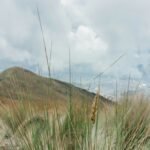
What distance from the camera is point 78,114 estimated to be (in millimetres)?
3900

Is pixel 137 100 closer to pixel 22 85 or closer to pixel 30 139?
pixel 22 85


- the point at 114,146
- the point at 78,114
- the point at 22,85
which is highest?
the point at 22,85

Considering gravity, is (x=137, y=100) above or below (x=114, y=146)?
above

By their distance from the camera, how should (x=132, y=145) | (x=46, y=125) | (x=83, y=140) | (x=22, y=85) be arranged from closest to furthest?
(x=83, y=140) < (x=46, y=125) < (x=132, y=145) < (x=22, y=85)

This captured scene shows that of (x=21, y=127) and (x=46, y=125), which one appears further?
(x=21, y=127)

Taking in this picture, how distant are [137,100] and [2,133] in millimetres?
2126

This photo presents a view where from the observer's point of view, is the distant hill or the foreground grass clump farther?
the distant hill

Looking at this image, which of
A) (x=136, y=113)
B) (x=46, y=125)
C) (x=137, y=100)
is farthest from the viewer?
(x=137, y=100)

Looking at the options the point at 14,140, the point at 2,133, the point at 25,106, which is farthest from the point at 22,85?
the point at 2,133

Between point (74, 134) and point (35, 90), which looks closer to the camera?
point (74, 134)

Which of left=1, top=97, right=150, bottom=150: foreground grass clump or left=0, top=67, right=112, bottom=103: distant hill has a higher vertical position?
left=0, top=67, right=112, bottom=103: distant hill

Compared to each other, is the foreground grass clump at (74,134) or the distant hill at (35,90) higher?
the distant hill at (35,90)

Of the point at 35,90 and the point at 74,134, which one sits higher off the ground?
the point at 35,90

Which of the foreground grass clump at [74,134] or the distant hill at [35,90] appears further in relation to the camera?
the distant hill at [35,90]
